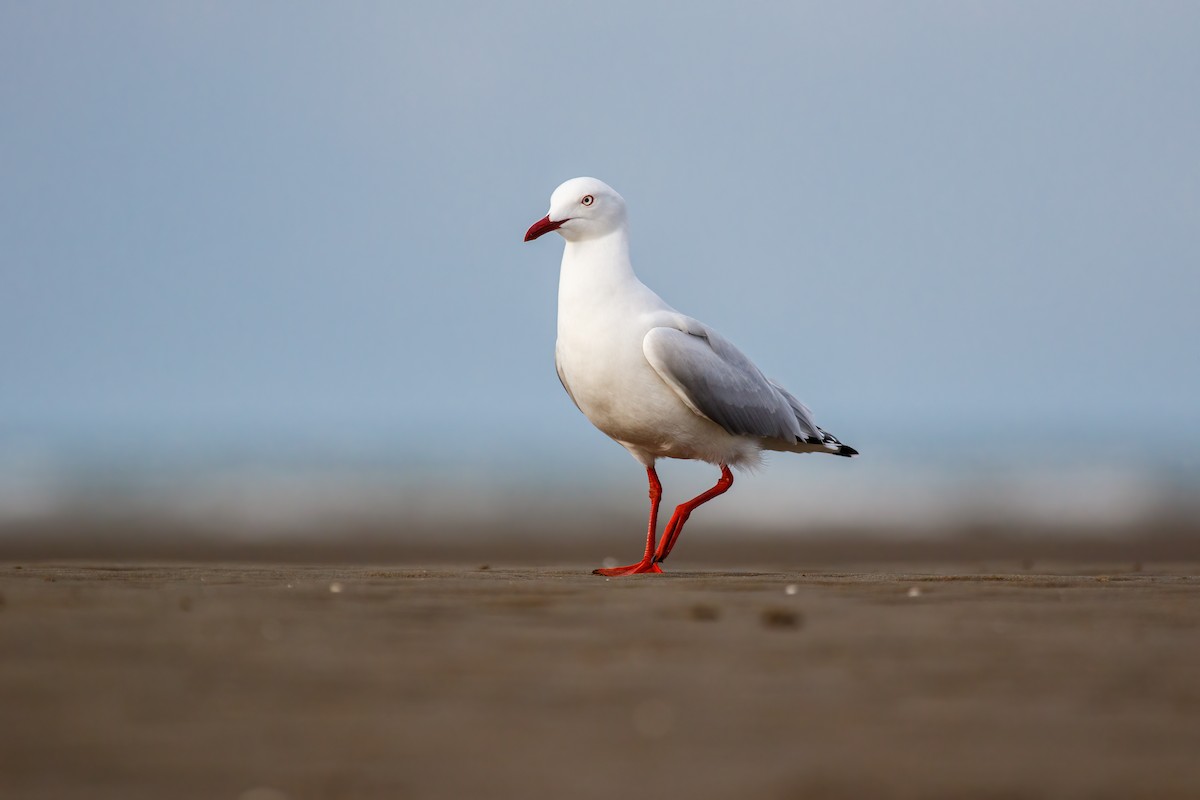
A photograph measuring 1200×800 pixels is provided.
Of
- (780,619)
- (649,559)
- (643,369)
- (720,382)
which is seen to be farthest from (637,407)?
(780,619)

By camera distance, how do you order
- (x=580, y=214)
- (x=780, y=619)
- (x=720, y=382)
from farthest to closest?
1. (x=580, y=214)
2. (x=720, y=382)
3. (x=780, y=619)

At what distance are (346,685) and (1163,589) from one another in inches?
139

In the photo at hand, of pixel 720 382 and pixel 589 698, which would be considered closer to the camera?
pixel 589 698

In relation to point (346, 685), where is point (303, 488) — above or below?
above

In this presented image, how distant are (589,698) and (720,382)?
4.62m

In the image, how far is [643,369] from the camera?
23.8ft

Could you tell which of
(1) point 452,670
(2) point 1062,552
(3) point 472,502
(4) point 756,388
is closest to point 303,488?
(3) point 472,502

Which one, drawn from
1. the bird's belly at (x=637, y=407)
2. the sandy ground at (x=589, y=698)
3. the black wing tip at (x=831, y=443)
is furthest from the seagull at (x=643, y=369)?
the sandy ground at (x=589, y=698)

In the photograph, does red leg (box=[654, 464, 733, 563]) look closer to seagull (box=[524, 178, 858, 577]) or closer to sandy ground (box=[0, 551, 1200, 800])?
seagull (box=[524, 178, 858, 577])

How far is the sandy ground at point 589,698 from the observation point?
2258mm

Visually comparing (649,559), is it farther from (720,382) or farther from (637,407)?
(720,382)

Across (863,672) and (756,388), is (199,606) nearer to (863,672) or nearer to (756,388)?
(863,672)

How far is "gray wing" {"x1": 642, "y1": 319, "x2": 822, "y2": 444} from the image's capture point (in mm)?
7215

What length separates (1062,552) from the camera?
42.5ft
